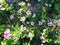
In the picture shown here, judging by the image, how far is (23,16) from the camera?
3328mm

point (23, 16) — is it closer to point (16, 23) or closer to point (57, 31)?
point (16, 23)

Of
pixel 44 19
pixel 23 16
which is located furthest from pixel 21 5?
pixel 44 19

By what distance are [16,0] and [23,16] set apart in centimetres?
42

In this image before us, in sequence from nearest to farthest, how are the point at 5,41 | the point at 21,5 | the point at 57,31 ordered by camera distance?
the point at 5,41
the point at 57,31
the point at 21,5

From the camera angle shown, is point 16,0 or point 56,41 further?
point 16,0

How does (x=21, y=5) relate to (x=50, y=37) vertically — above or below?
above

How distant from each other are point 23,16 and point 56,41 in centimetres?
64

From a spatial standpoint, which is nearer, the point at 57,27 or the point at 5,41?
the point at 5,41

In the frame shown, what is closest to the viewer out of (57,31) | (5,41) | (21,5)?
(5,41)

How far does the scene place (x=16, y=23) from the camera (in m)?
3.31

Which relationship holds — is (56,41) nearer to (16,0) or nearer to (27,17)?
(27,17)

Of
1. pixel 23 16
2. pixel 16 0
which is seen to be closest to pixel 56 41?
pixel 23 16

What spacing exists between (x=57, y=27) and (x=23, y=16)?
53cm

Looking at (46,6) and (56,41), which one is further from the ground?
(46,6)
